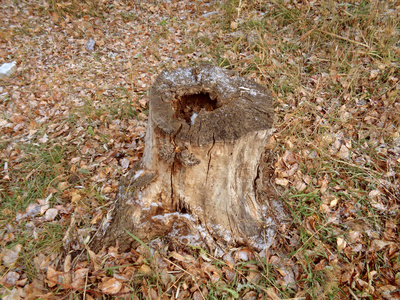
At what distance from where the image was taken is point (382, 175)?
270cm

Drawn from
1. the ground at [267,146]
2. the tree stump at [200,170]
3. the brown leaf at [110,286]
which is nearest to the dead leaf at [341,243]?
the ground at [267,146]

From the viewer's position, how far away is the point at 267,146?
3090 millimetres

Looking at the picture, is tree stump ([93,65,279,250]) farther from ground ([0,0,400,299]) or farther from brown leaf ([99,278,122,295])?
brown leaf ([99,278,122,295])

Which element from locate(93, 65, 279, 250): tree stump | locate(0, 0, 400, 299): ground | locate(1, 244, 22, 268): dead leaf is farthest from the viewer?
locate(1, 244, 22, 268): dead leaf

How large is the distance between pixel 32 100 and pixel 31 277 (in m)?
3.40

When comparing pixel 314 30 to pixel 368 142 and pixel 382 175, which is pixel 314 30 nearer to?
pixel 368 142

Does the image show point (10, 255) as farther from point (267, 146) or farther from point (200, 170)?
point (267, 146)

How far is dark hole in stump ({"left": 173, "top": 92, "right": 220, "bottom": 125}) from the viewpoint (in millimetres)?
2223

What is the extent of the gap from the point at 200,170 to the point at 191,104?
2.36ft

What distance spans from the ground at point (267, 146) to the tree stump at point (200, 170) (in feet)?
0.63

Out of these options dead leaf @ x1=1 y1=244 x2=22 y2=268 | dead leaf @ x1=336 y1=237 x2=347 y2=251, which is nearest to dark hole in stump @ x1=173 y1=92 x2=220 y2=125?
dead leaf @ x1=336 y1=237 x2=347 y2=251

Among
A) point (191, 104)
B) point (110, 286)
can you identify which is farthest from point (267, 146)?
point (110, 286)

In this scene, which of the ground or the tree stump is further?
the ground

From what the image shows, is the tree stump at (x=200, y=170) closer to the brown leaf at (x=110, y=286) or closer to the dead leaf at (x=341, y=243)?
the brown leaf at (x=110, y=286)
